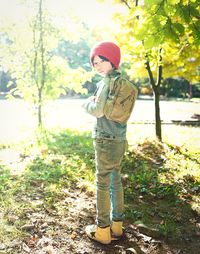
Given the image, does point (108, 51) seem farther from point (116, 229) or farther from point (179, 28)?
point (116, 229)

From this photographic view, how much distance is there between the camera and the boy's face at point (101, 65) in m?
3.28

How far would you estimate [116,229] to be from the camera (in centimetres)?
360

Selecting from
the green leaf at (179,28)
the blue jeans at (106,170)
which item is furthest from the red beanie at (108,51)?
the blue jeans at (106,170)

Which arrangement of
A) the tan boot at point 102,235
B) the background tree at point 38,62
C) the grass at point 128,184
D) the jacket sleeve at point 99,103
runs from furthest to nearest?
1. the background tree at point 38,62
2. the grass at point 128,184
3. the tan boot at point 102,235
4. the jacket sleeve at point 99,103

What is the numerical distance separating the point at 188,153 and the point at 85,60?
4810 cm

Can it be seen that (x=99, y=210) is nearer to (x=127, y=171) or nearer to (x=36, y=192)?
(x=36, y=192)

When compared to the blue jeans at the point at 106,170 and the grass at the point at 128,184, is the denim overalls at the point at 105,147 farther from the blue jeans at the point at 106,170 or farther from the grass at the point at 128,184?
the grass at the point at 128,184

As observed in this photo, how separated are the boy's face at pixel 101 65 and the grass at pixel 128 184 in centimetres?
186

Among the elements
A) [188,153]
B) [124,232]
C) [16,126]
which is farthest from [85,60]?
[124,232]

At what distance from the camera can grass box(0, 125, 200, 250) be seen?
414 cm

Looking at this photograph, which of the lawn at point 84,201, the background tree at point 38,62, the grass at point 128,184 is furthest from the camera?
the background tree at point 38,62

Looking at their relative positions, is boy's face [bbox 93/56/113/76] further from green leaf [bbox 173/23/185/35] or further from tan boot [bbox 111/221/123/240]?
tan boot [bbox 111/221/123/240]

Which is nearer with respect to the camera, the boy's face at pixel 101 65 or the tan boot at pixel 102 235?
the boy's face at pixel 101 65

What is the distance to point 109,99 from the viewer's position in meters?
3.20
